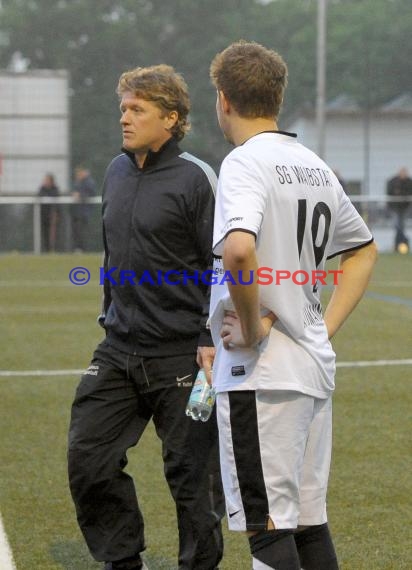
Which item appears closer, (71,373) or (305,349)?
(305,349)

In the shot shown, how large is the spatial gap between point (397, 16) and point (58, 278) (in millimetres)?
62032

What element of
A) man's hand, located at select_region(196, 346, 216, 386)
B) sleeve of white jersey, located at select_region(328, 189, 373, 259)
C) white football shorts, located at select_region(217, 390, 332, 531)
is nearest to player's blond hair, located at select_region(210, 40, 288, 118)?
sleeve of white jersey, located at select_region(328, 189, 373, 259)

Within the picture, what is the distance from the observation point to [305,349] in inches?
145

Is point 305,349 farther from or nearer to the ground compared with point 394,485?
farther from the ground

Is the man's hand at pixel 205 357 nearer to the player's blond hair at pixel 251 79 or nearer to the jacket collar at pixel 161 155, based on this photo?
the jacket collar at pixel 161 155

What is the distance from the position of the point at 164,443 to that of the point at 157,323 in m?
0.46

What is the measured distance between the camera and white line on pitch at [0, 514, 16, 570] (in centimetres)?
504

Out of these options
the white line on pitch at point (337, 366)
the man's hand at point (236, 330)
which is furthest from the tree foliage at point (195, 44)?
the man's hand at point (236, 330)

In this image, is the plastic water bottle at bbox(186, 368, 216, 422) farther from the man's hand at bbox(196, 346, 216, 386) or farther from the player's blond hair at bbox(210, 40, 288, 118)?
the player's blond hair at bbox(210, 40, 288, 118)

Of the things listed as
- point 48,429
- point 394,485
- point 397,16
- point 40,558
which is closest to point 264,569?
point 40,558

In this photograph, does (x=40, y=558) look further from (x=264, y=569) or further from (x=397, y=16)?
(x=397, y=16)

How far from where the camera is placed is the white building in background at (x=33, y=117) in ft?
113

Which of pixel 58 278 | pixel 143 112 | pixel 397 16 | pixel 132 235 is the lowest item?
pixel 58 278

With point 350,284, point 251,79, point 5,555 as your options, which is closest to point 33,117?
point 5,555
